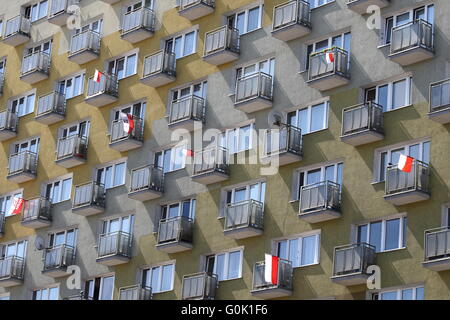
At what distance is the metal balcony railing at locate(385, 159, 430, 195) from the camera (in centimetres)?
4178

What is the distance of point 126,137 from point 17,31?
46.7 ft

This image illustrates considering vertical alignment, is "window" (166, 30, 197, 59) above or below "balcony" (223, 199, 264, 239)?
above

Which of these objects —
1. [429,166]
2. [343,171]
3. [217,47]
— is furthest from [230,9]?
[429,166]

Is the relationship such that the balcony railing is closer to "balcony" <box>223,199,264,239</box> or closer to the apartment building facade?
the apartment building facade

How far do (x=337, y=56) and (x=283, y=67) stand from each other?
375 cm

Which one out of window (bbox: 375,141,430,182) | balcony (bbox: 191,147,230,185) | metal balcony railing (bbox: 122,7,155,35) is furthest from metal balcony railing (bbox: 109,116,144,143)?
window (bbox: 375,141,430,182)

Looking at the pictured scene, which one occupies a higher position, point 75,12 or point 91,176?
point 75,12

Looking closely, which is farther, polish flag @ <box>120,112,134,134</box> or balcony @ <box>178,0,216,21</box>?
polish flag @ <box>120,112,134,134</box>

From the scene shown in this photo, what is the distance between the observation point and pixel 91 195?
183 ft

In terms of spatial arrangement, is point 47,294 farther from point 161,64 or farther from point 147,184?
point 161,64

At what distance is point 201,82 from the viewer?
5341 centimetres

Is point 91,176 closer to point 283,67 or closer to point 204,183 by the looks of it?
point 204,183

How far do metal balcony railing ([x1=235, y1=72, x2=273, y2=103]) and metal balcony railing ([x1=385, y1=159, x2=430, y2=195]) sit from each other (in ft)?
28.2
